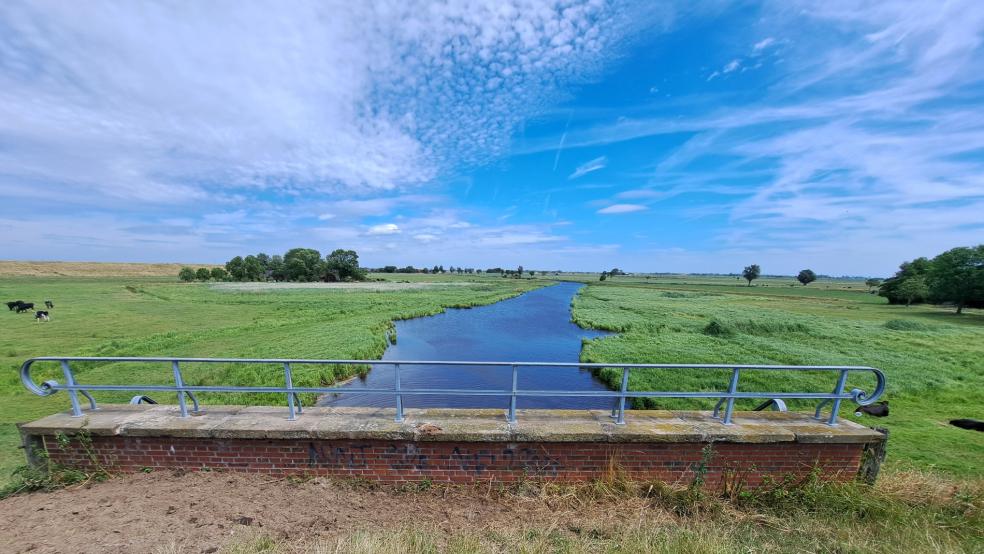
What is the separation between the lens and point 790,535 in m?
4.08

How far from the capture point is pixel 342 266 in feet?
325

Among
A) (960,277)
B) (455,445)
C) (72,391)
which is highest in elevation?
(960,277)

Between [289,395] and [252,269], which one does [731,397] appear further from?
[252,269]

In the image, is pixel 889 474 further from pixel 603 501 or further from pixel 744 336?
pixel 744 336

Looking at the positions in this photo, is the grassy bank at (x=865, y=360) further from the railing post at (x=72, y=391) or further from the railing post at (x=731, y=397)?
the railing post at (x=72, y=391)

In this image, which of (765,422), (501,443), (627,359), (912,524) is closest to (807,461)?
(765,422)

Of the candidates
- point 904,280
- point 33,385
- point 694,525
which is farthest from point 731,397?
point 904,280

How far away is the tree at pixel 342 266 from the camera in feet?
322

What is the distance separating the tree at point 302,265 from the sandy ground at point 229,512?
4029 inches

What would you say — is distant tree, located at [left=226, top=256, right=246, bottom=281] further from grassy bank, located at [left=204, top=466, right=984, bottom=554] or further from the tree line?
grassy bank, located at [left=204, top=466, right=984, bottom=554]

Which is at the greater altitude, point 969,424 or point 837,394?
point 837,394

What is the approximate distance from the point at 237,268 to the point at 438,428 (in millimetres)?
119540

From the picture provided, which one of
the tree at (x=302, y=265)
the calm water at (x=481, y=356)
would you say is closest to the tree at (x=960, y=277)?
the calm water at (x=481, y=356)

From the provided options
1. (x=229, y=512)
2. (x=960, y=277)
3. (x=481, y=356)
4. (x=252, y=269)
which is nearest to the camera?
(x=229, y=512)
